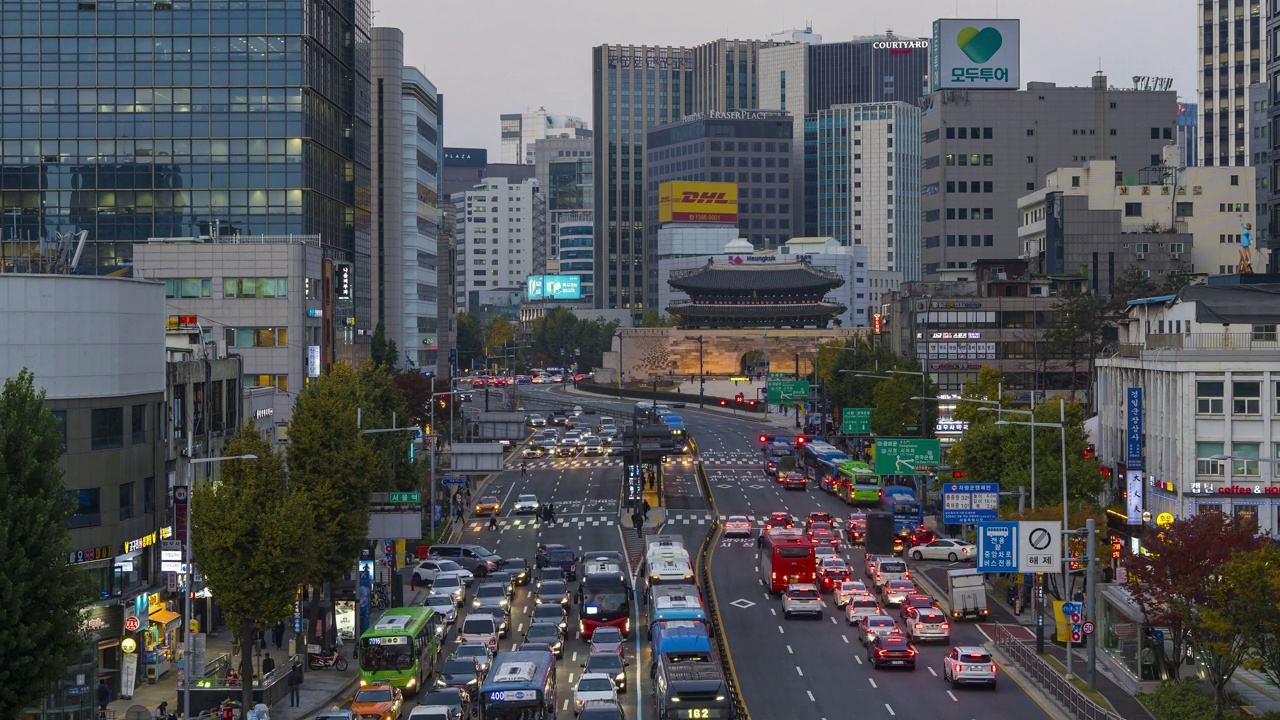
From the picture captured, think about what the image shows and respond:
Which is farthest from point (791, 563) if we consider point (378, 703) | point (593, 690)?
point (378, 703)

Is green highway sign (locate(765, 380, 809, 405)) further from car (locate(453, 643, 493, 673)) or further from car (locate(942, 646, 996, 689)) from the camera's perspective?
car (locate(453, 643, 493, 673))

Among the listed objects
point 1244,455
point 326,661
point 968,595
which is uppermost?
point 1244,455

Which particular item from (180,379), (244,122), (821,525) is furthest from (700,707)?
(244,122)

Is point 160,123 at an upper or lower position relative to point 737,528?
upper

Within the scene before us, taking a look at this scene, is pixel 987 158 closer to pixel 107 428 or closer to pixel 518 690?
pixel 107 428

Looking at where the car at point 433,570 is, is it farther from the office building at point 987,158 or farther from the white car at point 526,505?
the office building at point 987,158

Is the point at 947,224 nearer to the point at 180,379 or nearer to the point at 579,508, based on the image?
the point at 579,508

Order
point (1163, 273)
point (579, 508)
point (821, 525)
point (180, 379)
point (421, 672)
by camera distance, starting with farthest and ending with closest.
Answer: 1. point (1163, 273)
2. point (579, 508)
3. point (821, 525)
4. point (180, 379)
5. point (421, 672)

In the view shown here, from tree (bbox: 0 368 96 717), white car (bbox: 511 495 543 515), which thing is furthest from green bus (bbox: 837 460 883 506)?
tree (bbox: 0 368 96 717)
